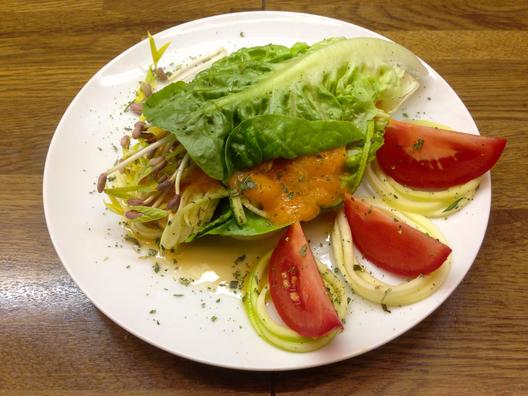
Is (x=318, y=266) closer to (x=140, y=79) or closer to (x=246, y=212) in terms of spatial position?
(x=246, y=212)

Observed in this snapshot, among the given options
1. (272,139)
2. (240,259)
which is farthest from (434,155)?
(240,259)

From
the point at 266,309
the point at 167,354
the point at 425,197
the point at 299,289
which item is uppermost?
the point at 425,197

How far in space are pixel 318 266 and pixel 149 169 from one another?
873mm

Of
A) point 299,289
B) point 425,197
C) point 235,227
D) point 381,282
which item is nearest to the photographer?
point 299,289

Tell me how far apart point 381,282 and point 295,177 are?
583 millimetres

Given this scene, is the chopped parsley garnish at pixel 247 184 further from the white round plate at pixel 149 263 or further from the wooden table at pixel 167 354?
the wooden table at pixel 167 354

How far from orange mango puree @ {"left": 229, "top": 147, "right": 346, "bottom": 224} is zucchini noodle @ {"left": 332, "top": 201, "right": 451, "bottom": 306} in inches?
6.3

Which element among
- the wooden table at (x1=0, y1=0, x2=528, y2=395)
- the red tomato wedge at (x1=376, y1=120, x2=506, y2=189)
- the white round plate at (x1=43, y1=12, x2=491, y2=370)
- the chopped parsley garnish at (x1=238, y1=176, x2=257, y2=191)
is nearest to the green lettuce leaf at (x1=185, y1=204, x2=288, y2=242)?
the chopped parsley garnish at (x1=238, y1=176, x2=257, y2=191)

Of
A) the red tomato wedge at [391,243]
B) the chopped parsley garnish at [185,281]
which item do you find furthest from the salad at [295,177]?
the chopped parsley garnish at [185,281]

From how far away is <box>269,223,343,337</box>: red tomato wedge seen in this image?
192cm

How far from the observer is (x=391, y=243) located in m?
2.18

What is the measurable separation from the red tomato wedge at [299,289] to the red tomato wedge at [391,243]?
27cm

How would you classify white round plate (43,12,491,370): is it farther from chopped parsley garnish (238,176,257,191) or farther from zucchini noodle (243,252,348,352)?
chopped parsley garnish (238,176,257,191)

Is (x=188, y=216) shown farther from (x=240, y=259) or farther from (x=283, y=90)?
(x=283, y=90)
